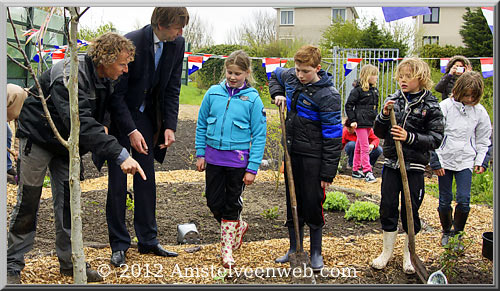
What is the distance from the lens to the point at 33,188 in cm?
327

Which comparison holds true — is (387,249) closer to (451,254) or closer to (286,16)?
(451,254)

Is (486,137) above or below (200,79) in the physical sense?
below

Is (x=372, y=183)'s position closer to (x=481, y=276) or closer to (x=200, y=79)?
(x=481, y=276)

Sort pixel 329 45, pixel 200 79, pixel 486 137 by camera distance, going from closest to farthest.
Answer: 1. pixel 486 137
2. pixel 329 45
3. pixel 200 79

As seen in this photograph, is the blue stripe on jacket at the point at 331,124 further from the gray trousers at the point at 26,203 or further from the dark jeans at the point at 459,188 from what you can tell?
the gray trousers at the point at 26,203

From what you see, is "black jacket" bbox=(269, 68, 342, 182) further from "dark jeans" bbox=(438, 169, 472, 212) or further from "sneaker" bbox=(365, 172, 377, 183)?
"sneaker" bbox=(365, 172, 377, 183)

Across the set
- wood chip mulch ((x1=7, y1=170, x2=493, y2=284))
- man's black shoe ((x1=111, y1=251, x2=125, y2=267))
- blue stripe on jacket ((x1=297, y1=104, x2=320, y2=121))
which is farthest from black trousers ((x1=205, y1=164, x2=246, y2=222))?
man's black shoe ((x1=111, y1=251, x2=125, y2=267))

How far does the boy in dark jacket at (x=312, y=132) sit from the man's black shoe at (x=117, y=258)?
1.41m

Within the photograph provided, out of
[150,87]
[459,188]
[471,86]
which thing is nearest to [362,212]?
[459,188]

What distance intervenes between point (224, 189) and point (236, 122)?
0.57 m

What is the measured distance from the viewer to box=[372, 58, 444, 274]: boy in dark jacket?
377 centimetres

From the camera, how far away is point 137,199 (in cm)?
410

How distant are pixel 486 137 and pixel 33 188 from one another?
12.6 feet

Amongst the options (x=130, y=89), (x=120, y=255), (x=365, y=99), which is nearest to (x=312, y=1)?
(x=130, y=89)
